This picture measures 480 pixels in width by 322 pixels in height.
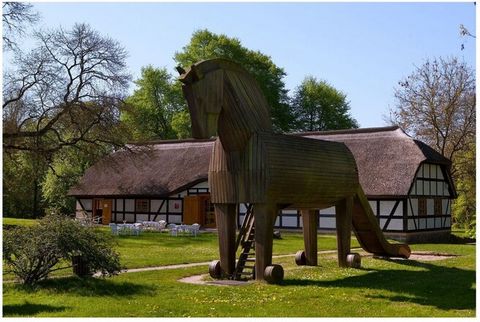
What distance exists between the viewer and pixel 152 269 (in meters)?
15.8

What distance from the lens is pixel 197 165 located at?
115ft

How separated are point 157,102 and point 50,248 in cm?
4239

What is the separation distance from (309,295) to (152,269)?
5.50m

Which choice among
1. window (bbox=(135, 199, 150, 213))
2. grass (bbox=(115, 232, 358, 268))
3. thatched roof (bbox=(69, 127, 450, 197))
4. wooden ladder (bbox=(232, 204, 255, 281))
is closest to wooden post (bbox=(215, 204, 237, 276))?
wooden ladder (bbox=(232, 204, 255, 281))

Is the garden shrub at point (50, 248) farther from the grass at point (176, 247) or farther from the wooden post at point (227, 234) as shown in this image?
the grass at point (176, 247)

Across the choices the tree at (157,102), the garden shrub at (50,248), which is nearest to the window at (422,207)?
the garden shrub at (50,248)

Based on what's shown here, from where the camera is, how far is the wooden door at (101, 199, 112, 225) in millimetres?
37062

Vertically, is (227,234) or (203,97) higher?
(203,97)

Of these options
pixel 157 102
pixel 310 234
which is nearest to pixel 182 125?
pixel 157 102

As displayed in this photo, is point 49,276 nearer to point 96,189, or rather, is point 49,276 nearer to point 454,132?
point 96,189

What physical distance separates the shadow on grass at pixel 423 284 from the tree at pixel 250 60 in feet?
117

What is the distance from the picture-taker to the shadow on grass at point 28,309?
9.72 metres

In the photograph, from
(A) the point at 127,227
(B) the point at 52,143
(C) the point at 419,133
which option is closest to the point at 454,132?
(C) the point at 419,133

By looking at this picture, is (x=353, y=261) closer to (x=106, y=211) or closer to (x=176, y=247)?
(x=176, y=247)
